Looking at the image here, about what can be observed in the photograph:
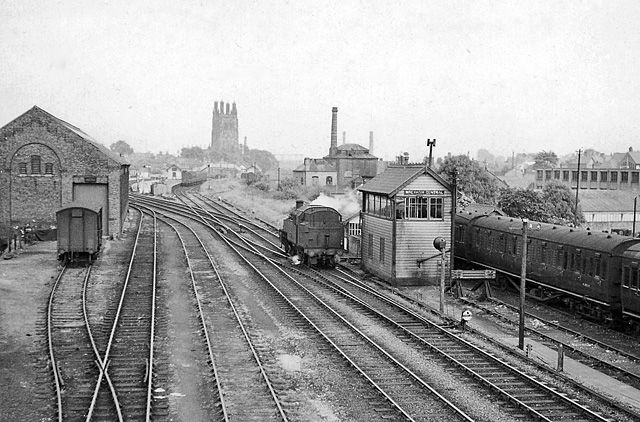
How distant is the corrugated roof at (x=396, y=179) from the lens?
3002 cm

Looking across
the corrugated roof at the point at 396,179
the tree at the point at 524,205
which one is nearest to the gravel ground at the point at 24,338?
the corrugated roof at the point at 396,179

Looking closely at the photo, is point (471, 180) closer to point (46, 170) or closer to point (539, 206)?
point (539, 206)

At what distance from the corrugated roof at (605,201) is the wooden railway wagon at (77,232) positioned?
51.3 meters

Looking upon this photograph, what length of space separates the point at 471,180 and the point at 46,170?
39.4 meters

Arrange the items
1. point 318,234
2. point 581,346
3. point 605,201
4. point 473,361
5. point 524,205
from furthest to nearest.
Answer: point 605,201 → point 524,205 → point 318,234 → point 581,346 → point 473,361

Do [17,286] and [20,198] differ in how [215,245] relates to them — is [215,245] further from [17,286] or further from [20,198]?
[17,286]

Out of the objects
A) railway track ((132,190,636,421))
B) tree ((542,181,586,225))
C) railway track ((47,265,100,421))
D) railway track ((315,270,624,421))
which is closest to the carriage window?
railway track ((315,270,624,421))

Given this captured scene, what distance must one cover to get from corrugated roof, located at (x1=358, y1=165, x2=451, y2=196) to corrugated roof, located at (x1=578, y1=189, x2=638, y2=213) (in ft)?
136

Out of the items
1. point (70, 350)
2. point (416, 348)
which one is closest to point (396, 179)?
point (416, 348)

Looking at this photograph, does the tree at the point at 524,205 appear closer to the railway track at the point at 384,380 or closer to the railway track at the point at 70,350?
the railway track at the point at 384,380

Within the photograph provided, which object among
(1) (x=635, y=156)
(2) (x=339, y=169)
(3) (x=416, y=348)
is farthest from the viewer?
(2) (x=339, y=169)

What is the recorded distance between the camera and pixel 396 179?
1240 inches

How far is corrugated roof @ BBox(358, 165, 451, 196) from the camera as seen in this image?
30016 millimetres

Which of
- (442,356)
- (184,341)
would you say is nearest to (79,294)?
(184,341)
